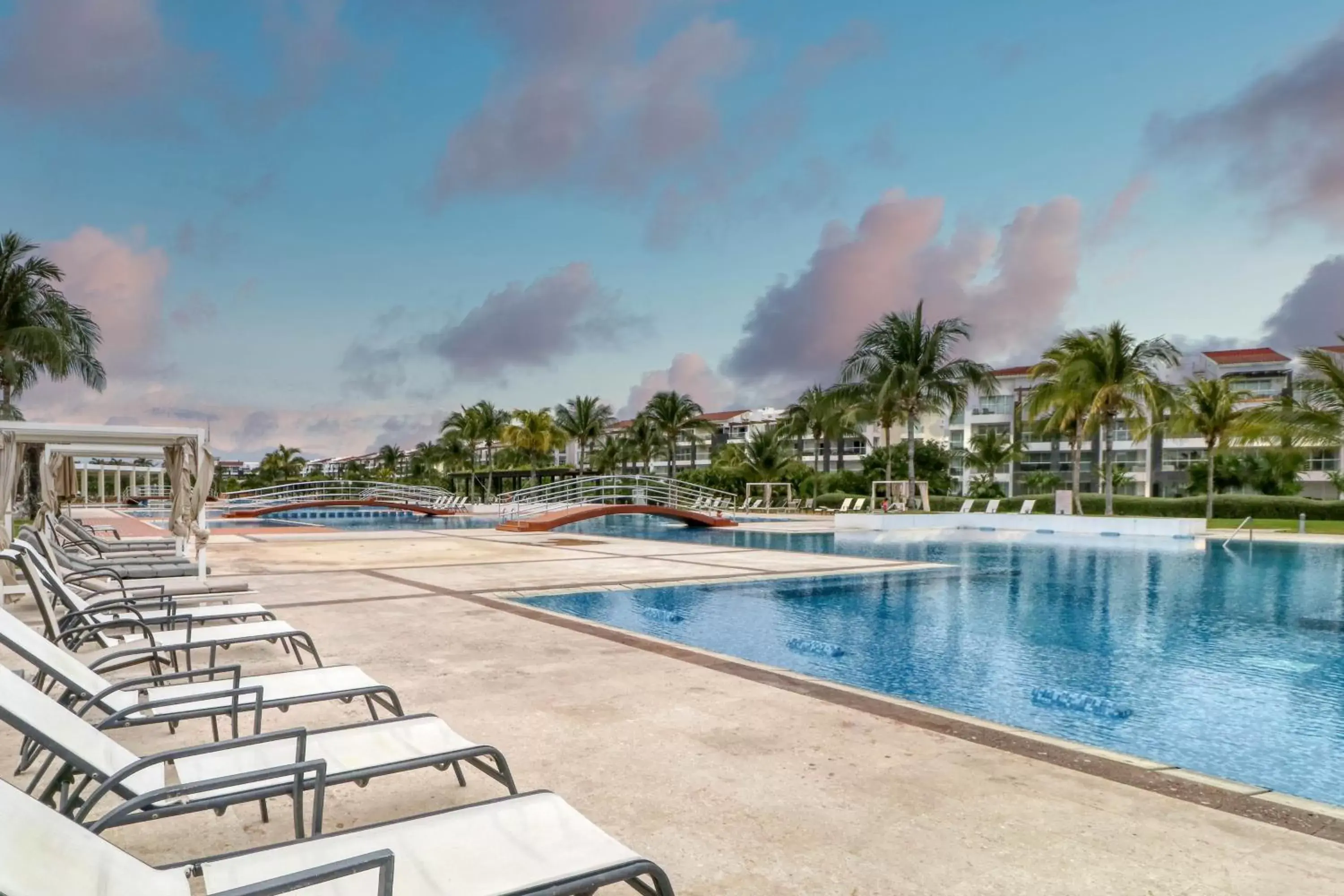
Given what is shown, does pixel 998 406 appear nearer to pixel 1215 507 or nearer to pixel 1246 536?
pixel 1215 507

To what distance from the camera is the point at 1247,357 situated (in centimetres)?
6244

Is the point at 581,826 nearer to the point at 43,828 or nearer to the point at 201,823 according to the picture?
the point at 43,828

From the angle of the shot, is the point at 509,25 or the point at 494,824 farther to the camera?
the point at 509,25

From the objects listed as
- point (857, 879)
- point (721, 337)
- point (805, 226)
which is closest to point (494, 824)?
point (857, 879)

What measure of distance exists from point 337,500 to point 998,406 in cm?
5183

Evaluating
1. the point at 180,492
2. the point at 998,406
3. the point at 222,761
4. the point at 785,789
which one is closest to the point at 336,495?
the point at 180,492

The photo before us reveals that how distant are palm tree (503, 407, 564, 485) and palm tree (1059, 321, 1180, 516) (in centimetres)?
3824

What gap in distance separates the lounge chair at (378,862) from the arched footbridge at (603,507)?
2283 cm

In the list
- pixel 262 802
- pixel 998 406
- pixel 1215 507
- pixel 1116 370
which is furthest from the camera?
pixel 998 406

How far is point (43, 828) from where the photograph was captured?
2.09 metres

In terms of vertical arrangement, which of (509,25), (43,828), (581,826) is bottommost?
(581,826)

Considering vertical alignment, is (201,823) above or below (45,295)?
below

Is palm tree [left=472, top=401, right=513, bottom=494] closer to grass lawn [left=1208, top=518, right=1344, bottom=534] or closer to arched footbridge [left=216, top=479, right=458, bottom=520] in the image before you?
arched footbridge [left=216, top=479, right=458, bottom=520]

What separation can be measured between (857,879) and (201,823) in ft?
8.78
